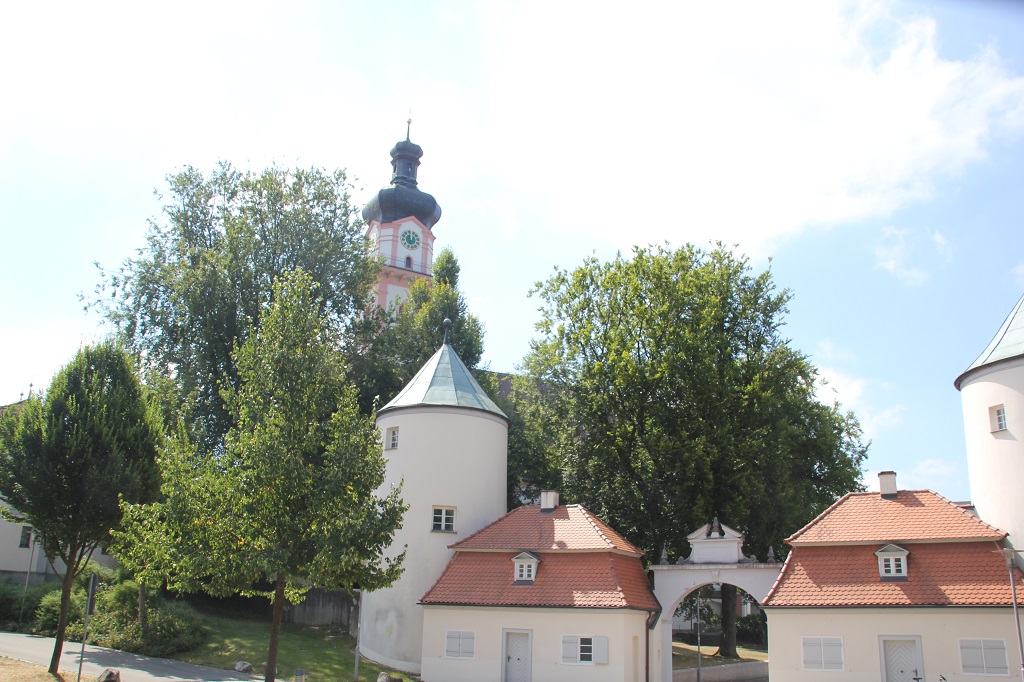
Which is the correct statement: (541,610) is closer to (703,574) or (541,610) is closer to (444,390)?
(703,574)

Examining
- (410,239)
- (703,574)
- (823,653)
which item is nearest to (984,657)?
(823,653)

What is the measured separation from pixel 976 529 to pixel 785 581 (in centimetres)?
532

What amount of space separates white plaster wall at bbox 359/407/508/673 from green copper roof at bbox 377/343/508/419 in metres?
0.29

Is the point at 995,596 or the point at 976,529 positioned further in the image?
the point at 976,529

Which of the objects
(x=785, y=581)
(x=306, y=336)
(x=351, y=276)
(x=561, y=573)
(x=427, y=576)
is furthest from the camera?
(x=351, y=276)

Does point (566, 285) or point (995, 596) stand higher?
point (566, 285)

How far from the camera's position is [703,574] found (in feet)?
90.4

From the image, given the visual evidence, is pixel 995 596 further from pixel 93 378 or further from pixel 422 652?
pixel 93 378

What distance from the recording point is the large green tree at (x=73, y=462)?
23953mm

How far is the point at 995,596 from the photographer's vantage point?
859 inches

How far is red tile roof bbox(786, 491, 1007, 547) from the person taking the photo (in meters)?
23.5

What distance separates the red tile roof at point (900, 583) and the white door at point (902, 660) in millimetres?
1091

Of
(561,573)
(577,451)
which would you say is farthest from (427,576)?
(577,451)

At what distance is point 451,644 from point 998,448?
17.0m
